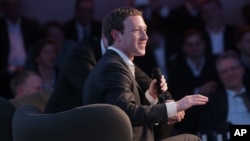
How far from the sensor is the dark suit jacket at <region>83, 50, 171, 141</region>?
4.36m

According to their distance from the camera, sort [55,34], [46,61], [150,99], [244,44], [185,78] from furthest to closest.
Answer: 1. [55,34]
2. [46,61]
3. [244,44]
4. [185,78]
5. [150,99]

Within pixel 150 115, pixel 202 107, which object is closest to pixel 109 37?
pixel 150 115

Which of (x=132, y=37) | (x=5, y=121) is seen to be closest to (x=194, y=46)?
(x=5, y=121)

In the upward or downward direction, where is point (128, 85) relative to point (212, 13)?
upward

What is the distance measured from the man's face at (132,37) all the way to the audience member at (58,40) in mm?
3420

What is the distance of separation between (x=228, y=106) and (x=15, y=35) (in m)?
2.71

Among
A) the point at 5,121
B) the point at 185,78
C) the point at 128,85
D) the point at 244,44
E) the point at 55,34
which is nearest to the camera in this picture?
the point at 128,85

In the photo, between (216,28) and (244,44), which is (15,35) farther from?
(244,44)

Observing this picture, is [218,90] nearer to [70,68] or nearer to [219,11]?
[219,11]

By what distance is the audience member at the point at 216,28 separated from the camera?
7.97 meters

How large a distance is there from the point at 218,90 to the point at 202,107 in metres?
0.50

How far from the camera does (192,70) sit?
24.7ft

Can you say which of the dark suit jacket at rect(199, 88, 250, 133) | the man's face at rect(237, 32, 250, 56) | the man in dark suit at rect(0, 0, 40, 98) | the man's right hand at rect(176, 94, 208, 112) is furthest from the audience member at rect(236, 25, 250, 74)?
the man's right hand at rect(176, 94, 208, 112)

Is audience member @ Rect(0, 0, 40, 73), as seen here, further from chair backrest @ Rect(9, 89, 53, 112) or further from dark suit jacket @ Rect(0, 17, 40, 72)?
chair backrest @ Rect(9, 89, 53, 112)
